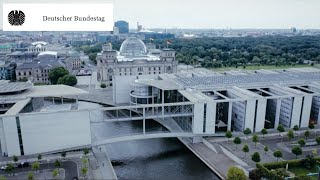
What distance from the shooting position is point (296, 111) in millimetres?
38188

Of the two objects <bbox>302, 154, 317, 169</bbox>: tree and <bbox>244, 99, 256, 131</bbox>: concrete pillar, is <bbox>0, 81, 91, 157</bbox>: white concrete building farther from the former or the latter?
<bbox>302, 154, 317, 169</bbox>: tree

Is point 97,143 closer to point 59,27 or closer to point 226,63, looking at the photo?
point 59,27

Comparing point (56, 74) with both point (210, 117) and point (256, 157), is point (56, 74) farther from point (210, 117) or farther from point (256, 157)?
point (256, 157)

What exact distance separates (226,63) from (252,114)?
189 ft

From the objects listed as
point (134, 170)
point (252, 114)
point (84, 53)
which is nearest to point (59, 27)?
point (134, 170)

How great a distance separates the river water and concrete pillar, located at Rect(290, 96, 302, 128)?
614 inches

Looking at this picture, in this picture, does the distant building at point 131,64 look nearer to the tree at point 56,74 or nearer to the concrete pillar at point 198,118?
the tree at point 56,74

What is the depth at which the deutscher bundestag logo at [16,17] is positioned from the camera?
29125 millimetres

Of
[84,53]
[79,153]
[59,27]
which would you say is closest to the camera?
[59,27]

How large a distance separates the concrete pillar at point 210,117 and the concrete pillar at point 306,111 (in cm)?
1329

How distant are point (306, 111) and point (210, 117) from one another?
46.8 ft

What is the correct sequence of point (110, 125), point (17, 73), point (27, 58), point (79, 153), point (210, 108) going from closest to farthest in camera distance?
point (79, 153)
point (210, 108)
point (110, 125)
point (17, 73)
point (27, 58)

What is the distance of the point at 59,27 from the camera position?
2823 cm

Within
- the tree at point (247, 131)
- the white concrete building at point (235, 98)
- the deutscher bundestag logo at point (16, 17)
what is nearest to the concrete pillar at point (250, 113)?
the white concrete building at point (235, 98)
